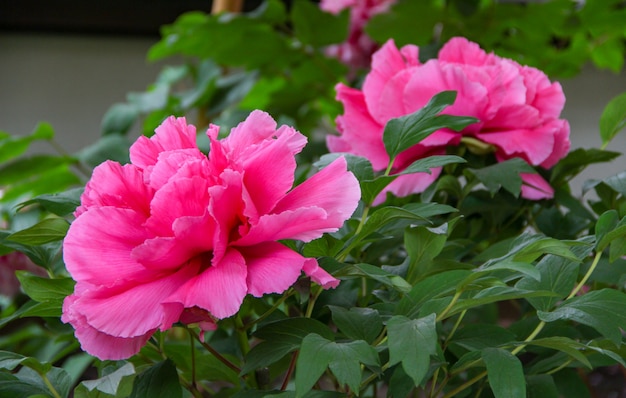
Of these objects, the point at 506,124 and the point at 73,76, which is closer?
the point at 506,124

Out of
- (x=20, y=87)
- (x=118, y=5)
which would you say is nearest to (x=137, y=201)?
(x=118, y=5)

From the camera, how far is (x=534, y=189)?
389 millimetres

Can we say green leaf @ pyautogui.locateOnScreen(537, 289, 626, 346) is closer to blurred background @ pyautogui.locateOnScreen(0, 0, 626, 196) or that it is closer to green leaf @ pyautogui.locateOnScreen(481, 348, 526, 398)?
green leaf @ pyautogui.locateOnScreen(481, 348, 526, 398)

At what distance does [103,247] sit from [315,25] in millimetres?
509

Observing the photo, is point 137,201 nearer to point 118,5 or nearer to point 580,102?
point 118,5

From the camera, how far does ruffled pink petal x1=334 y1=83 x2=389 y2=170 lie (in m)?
0.39

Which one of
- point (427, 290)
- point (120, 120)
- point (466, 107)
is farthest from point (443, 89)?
point (120, 120)

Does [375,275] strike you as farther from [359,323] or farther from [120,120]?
[120,120]

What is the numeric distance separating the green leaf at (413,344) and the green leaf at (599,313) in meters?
0.05

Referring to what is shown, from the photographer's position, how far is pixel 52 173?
72cm

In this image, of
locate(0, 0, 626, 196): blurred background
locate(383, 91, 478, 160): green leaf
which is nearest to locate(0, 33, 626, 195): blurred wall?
locate(0, 0, 626, 196): blurred background

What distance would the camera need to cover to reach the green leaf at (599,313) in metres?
0.25

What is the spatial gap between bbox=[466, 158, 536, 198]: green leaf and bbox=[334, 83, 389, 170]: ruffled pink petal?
2.0 inches

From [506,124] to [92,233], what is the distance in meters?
0.23
